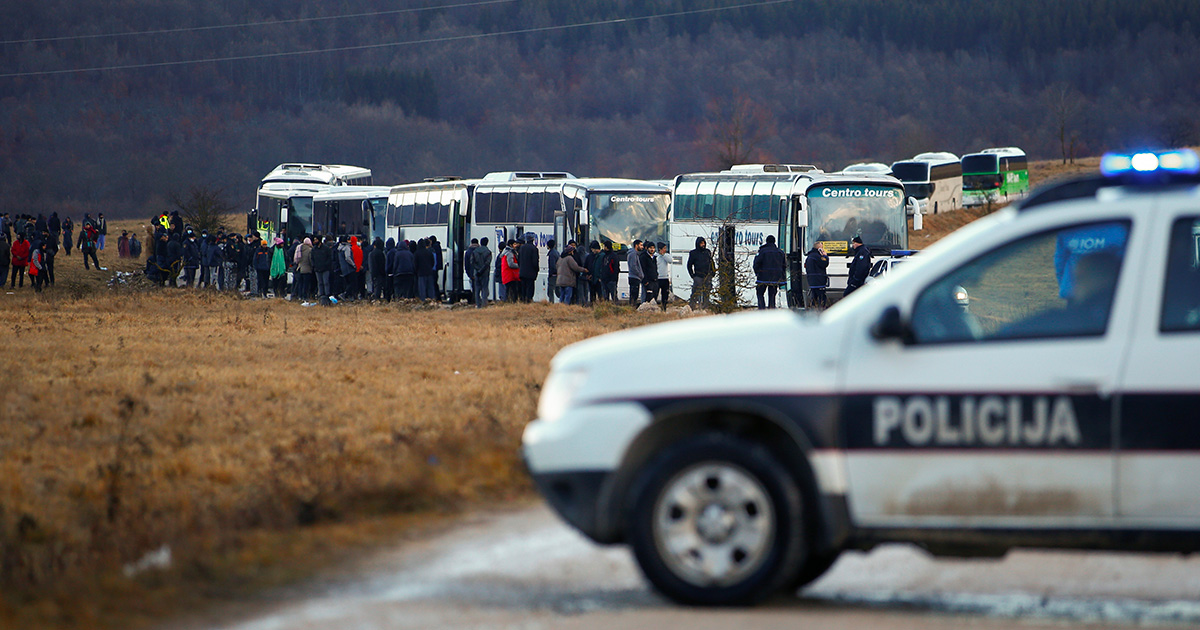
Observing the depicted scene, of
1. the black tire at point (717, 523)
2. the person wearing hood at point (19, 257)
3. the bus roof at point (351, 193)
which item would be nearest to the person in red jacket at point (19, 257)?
the person wearing hood at point (19, 257)

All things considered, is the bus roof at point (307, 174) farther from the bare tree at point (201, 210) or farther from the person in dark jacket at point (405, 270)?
the person in dark jacket at point (405, 270)

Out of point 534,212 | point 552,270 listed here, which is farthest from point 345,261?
point 552,270

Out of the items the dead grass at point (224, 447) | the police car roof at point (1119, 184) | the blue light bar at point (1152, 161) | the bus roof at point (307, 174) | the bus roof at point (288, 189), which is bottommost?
the dead grass at point (224, 447)

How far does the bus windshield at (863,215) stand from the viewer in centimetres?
3112

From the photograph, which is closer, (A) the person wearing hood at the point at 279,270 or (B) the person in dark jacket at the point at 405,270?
(B) the person in dark jacket at the point at 405,270

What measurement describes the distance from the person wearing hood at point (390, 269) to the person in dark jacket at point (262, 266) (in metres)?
5.23

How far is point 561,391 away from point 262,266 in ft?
113

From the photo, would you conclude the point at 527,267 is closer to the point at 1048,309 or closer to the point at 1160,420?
the point at 1048,309

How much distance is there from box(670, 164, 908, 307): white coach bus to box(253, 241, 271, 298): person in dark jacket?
1165 centimetres

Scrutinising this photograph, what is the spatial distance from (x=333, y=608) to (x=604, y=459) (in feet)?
4.21

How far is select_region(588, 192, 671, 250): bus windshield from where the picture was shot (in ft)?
113

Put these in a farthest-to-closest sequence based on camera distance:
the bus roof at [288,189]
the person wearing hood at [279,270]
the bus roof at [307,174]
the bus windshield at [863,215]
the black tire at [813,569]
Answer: the bus roof at [307,174] → the bus roof at [288,189] → the person wearing hood at [279,270] → the bus windshield at [863,215] → the black tire at [813,569]

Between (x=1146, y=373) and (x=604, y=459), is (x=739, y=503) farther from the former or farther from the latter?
(x=1146, y=373)

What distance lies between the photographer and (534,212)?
3594 cm
